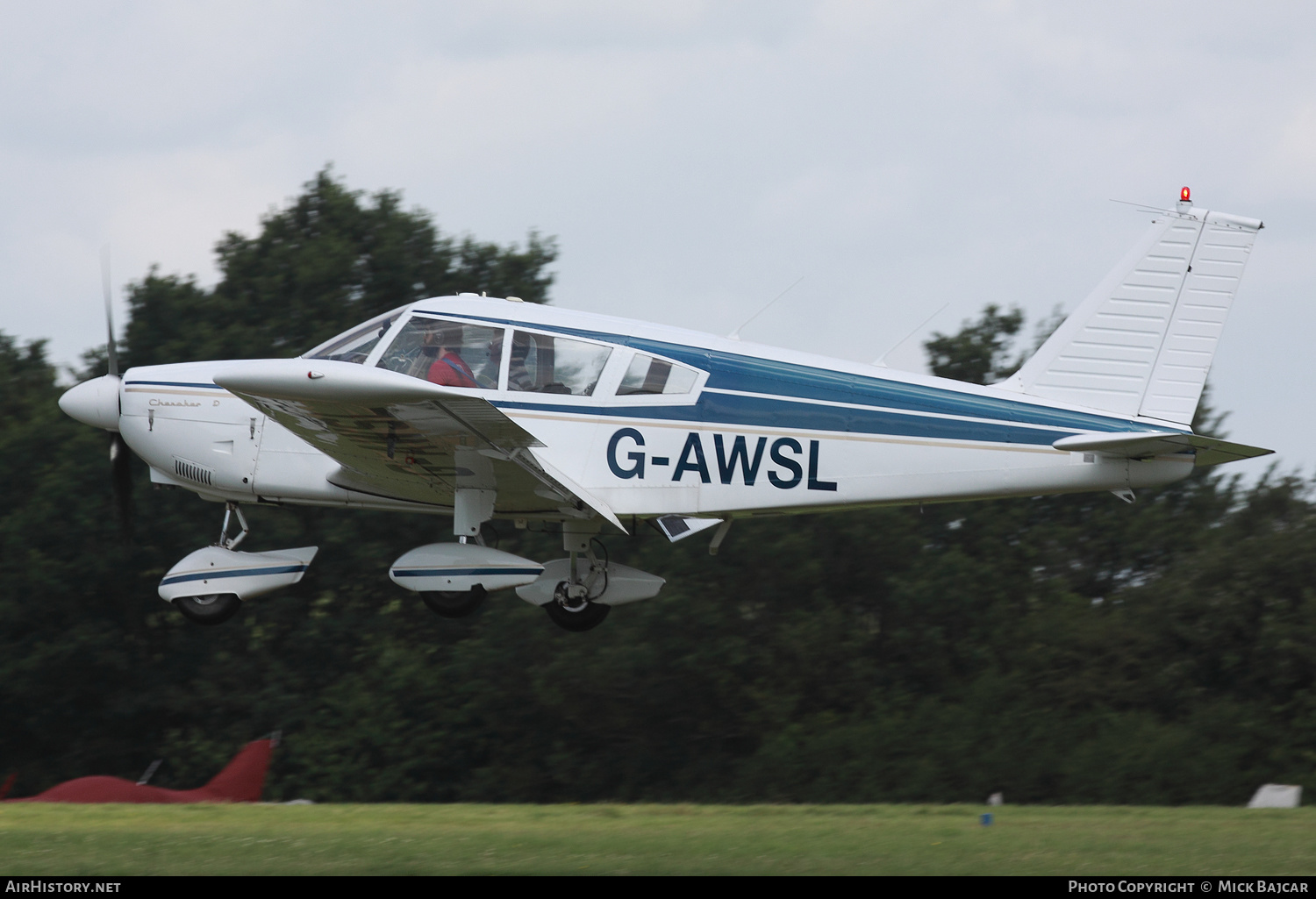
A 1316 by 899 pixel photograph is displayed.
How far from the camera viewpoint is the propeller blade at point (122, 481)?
37.8ft

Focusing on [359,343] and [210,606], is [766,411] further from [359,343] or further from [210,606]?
[210,606]

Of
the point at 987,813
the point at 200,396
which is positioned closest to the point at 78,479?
the point at 200,396

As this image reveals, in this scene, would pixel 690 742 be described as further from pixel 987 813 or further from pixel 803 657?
pixel 987 813

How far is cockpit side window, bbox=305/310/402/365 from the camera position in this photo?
33.2 ft

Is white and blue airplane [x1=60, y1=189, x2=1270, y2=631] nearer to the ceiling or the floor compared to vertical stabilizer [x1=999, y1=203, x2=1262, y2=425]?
nearer to the floor

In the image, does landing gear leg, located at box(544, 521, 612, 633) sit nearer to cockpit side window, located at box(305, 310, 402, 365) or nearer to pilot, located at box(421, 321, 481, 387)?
pilot, located at box(421, 321, 481, 387)

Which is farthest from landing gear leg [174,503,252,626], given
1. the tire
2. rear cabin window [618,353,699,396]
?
rear cabin window [618,353,699,396]

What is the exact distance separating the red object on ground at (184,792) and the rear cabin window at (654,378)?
564 centimetres

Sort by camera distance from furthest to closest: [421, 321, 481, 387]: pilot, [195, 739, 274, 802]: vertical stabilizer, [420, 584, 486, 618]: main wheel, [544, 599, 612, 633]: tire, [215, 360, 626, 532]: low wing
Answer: [195, 739, 274, 802]: vertical stabilizer
[544, 599, 612, 633]: tire
[420, 584, 486, 618]: main wheel
[421, 321, 481, 387]: pilot
[215, 360, 626, 532]: low wing

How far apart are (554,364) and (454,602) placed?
6.79 feet

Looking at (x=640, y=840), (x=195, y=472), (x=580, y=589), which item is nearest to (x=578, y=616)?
(x=580, y=589)

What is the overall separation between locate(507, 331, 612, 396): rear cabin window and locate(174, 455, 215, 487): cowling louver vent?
2.71 metres

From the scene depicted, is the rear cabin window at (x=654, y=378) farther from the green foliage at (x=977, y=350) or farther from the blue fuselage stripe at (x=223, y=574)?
the green foliage at (x=977, y=350)

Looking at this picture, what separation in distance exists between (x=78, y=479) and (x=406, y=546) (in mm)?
5339
